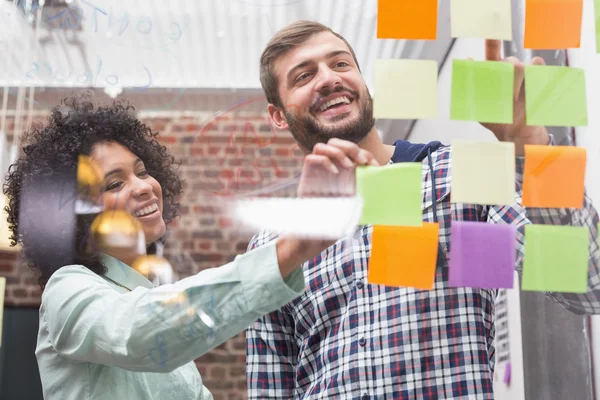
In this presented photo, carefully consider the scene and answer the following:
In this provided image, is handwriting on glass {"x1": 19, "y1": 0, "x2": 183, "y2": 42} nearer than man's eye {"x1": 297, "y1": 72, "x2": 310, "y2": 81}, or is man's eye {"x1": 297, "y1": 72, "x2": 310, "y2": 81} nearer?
man's eye {"x1": 297, "y1": 72, "x2": 310, "y2": 81}

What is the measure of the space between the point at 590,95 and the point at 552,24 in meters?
0.17

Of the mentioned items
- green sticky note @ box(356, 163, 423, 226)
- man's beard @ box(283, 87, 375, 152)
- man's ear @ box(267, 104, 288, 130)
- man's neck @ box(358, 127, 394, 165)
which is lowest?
green sticky note @ box(356, 163, 423, 226)

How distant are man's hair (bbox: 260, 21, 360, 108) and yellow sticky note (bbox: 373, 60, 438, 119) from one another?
136 millimetres

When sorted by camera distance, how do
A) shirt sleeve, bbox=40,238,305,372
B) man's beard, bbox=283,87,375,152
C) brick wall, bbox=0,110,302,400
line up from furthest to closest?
1. brick wall, bbox=0,110,302,400
2. man's beard, bbox=283,87,375,152
3. shirt sleeve, bbox=40,238,305,372

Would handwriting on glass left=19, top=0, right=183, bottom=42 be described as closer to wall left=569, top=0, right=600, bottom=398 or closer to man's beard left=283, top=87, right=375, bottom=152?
man's beard left=283, top=87, right=375, bottom=152

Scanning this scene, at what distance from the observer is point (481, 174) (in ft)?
2.37

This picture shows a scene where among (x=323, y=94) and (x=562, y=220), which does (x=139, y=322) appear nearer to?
(x=323, y=94)

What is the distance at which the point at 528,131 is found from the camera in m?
0.75

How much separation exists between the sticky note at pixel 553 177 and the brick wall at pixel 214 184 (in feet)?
0.93

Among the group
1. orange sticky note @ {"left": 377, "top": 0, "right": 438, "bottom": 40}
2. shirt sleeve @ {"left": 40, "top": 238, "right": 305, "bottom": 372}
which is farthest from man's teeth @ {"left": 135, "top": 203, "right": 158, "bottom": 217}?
orange sticky note @ {"left": 377, "top": 0, "right": 438, "bottom": 40}

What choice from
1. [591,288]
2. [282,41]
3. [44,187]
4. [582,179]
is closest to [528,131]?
[582,179]

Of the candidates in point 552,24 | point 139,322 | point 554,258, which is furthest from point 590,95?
point 139,322

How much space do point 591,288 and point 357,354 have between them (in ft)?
0.97

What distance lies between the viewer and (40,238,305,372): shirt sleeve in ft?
2.21
